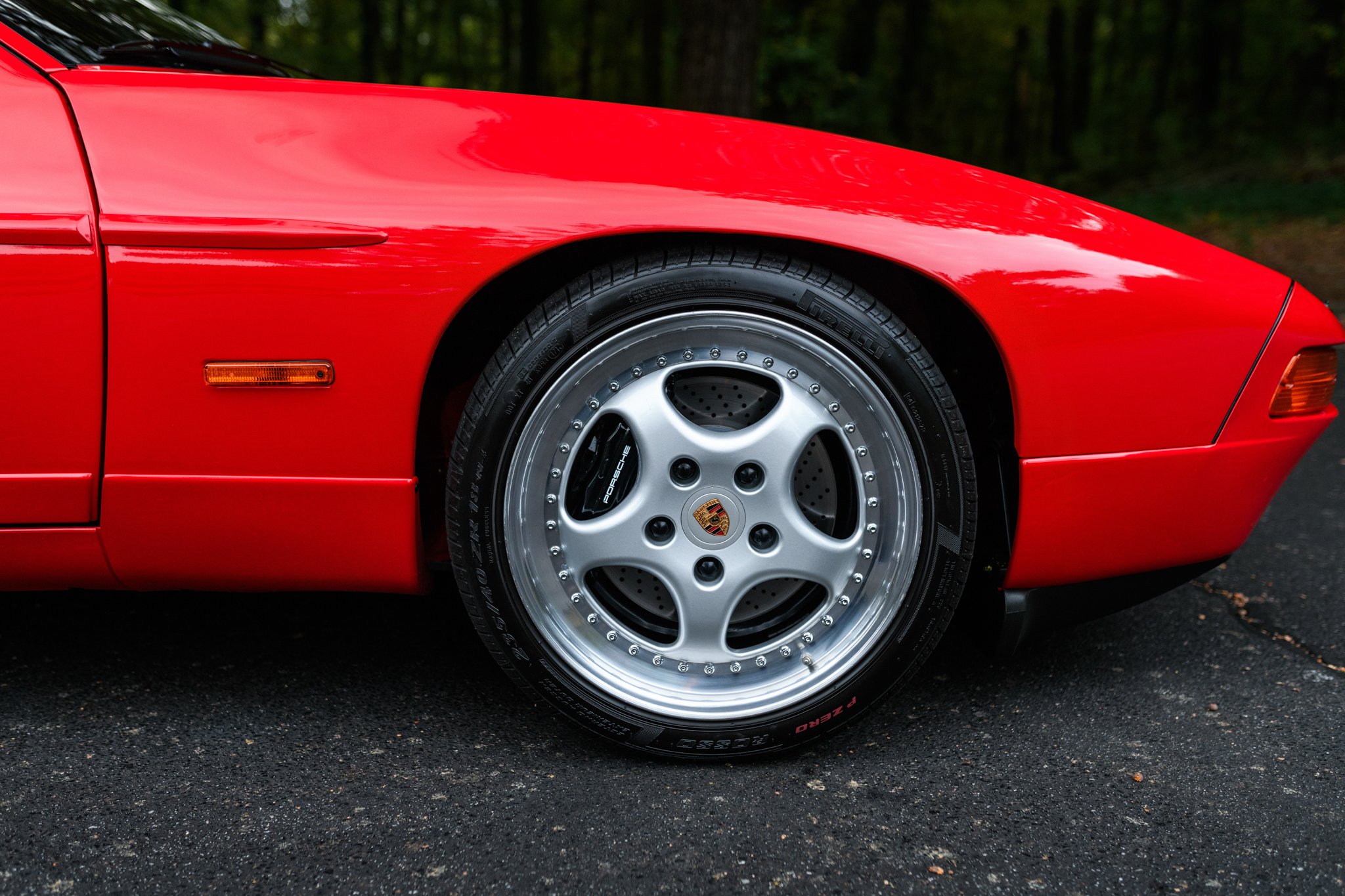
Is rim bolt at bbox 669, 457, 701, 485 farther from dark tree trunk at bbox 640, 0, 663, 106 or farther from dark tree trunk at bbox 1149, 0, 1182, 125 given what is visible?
dark tree trunk at bbox 1149, 0, 1182, 125

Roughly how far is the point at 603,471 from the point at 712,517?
194 millimetres

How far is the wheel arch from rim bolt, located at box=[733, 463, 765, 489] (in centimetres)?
34

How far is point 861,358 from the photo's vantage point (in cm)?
156

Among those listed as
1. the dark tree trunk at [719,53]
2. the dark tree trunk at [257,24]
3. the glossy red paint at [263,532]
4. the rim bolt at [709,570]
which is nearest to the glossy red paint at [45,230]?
the glossy red paint at [263,532]

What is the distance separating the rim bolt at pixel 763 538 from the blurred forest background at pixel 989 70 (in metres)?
5.20

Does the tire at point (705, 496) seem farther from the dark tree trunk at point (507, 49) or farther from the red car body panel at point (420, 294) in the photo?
the dark tree trunk at point (507, 49)

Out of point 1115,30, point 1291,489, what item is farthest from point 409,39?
point 1291,489

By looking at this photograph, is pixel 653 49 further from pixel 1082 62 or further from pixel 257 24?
pixel 1082 62

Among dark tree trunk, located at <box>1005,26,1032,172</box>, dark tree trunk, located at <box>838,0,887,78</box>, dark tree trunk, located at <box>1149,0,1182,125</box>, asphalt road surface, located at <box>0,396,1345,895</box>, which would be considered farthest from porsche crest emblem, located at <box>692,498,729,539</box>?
→ dark tree trunk, located at <box>1005,26,1032,172</box>

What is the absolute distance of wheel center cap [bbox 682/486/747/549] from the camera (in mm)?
1617

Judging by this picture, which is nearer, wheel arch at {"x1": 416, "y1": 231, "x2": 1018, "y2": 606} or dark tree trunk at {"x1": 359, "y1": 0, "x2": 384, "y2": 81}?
wheel arch at {"x1": 416, "y1": 231, "x2": 1018, "y2": 606}

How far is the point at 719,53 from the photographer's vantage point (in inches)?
249

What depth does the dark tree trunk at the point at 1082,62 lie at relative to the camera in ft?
68.2

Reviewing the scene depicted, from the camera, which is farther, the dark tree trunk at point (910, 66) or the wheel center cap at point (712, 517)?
the dark tree trunk at point (910, 66)
